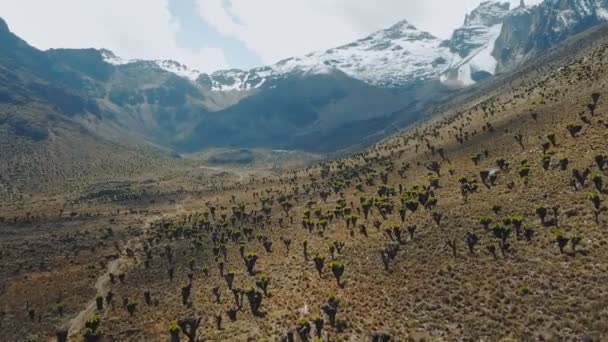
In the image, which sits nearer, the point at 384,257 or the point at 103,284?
the point at 384,257

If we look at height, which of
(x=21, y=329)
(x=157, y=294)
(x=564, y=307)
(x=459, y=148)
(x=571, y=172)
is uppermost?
(x=459, y=148)

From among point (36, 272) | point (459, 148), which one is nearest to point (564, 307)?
point (459, 148)

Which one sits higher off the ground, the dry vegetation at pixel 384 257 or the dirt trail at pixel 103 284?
the dry vegetation at pixel 384 257

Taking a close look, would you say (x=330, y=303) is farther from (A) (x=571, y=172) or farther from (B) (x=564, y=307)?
(A) (x=571, y=172)

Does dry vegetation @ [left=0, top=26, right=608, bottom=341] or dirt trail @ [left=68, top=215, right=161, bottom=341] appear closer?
dry vegetation @ [left=0, top=26, right=608, bottom=341]

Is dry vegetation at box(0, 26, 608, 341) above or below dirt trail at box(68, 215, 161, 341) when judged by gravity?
above
